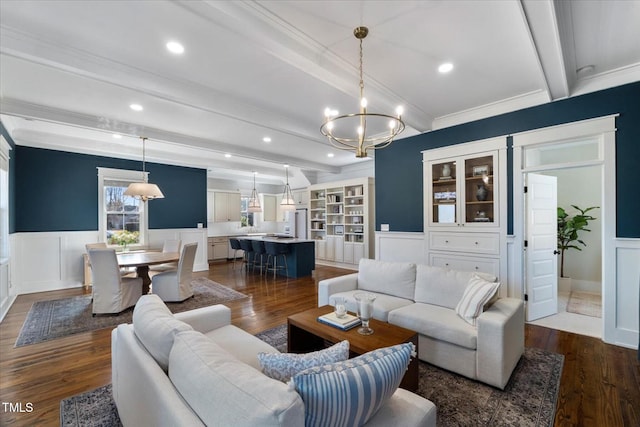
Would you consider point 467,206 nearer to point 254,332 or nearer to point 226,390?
point 254,332

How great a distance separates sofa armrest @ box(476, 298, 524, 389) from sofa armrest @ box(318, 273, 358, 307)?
1.61m

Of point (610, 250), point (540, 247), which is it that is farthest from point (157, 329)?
point (540, 247)

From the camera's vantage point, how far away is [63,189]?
5562 mm

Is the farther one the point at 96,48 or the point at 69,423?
the point at 96,48

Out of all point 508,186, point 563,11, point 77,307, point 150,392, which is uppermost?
point 563,11

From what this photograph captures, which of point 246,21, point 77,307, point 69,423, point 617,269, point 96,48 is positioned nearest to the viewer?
point 69,423

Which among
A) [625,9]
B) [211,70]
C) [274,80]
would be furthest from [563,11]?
[211,70]

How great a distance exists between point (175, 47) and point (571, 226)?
6489mm

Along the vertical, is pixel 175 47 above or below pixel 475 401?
above

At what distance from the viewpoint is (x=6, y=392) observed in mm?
2250

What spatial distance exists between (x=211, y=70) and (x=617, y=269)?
15.9 ft

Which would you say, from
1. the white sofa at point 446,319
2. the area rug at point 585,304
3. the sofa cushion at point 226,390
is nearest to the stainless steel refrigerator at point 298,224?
the white sofa at point 446,319

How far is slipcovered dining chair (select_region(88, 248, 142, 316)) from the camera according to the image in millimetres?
3871

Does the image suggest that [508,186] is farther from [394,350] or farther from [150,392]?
[150,392]
